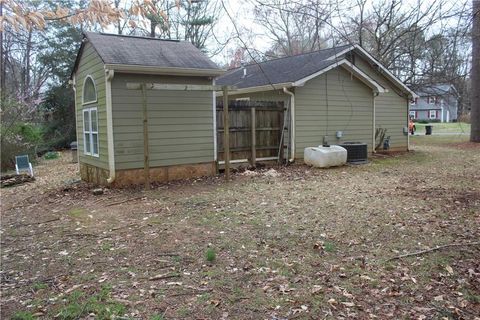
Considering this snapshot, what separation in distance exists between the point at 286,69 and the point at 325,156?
12.9 feet

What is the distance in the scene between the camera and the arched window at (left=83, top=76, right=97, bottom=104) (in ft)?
30.6

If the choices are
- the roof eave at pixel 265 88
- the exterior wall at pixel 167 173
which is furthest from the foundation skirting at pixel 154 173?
the roof eave at pixel 265 88

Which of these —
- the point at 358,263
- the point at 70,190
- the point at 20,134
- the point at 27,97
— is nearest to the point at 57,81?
the point at 27,97

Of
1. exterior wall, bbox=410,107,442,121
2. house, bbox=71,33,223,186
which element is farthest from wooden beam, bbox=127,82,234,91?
exterior wall, bbox=410,107,442,121

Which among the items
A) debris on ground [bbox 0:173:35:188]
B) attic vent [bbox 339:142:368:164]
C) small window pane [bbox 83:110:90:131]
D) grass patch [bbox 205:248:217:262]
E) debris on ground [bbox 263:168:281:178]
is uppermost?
small window pane [bbox 83:110:90:131]

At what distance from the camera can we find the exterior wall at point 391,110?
47.7 ft

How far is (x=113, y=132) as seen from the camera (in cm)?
859

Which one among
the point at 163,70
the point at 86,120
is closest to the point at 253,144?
the point at 163,70

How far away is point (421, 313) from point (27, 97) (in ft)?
62.6

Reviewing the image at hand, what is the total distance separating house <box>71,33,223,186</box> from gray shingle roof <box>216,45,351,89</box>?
7.45 ft

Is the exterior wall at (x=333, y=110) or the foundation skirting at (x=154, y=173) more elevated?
the exterior wall at (x=333, y=110)

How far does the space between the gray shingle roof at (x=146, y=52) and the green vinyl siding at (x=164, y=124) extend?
0.35 m

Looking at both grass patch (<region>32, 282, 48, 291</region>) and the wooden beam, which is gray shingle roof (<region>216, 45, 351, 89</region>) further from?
grass patch (<region>32, 282, 48, 291</region>)

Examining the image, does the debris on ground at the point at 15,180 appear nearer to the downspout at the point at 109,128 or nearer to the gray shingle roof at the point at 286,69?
the downspout at the point at 109,128
